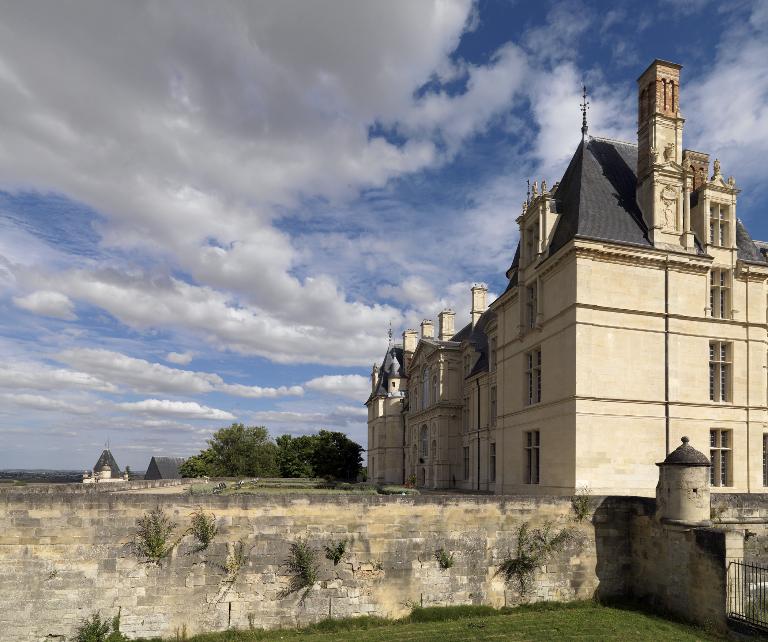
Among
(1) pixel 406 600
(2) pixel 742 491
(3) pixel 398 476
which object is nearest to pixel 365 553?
(1) pixel 406 600

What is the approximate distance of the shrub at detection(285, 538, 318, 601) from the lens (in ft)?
51.6

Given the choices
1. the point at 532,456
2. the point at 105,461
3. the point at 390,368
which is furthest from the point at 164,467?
the point at 532,456

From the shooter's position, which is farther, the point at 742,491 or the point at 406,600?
the point at 742,491

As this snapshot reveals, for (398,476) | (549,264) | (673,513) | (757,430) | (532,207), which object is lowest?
(398,476)

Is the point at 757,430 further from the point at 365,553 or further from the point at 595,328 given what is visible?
the point at 365,553

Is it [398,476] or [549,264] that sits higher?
[549,264]

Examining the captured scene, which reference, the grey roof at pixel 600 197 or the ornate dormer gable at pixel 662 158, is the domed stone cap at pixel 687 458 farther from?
the ornate dormer gable at pixel 662 158

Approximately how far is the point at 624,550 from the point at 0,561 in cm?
1598

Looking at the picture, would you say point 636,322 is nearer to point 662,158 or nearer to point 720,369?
point 720,369

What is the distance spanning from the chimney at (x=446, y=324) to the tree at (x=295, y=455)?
21.5 metres

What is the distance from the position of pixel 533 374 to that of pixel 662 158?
9.27 m

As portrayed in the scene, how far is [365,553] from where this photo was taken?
16344mm

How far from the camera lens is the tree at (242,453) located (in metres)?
67.4

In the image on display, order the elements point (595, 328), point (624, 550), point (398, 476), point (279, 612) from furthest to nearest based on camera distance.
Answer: point (398, 476) < point (595, 328) < point (624, 550) < point (279, 612)
